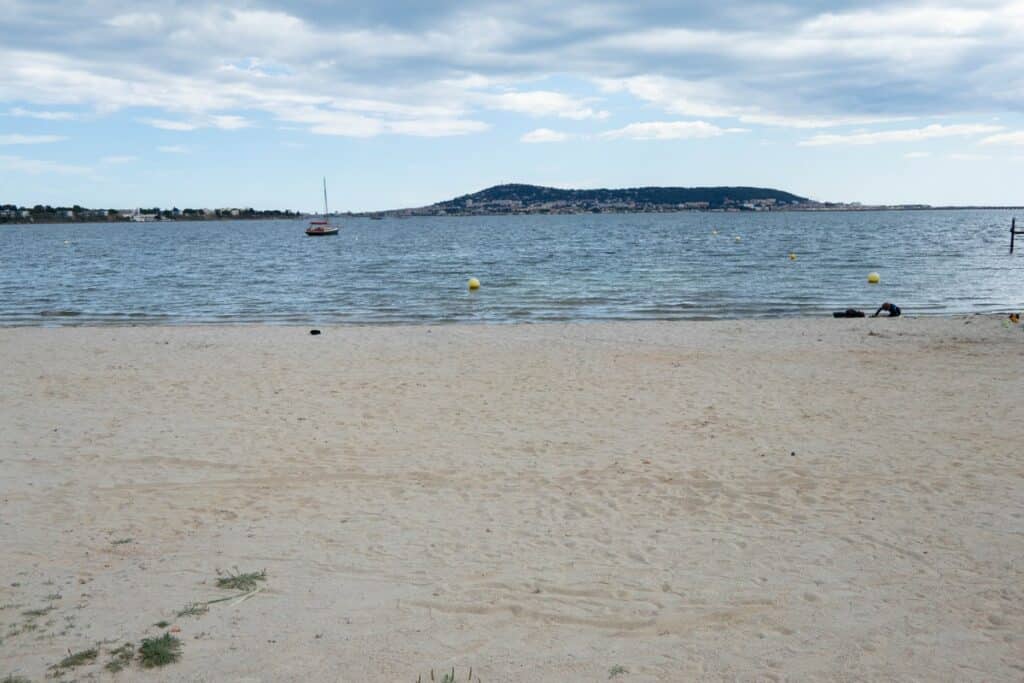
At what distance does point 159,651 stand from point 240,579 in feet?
Answer: 3.33

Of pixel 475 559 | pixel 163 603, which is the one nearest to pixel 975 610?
pixel 475 559

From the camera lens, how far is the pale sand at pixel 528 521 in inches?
186

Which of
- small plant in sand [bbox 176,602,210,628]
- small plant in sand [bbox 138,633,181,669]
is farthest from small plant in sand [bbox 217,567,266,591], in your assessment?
small plant in sand [bbox 138,633,181,669]

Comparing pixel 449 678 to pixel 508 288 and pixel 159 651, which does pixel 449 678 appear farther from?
pixel 508 288

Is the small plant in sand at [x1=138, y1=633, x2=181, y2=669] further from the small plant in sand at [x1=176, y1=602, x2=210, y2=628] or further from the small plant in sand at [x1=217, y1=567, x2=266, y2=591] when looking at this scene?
the small plant in sand at [x1=217, y1=567, x2=266, y2=591]

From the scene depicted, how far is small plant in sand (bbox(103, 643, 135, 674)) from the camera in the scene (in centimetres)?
442

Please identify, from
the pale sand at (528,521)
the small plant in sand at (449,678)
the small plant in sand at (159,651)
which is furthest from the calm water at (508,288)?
the small plant in sand at (449,678)

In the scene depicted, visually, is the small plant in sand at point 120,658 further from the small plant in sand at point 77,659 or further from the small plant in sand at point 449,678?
the small plant in sand at point 449,678

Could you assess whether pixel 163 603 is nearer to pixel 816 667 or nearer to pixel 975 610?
pixel 816 667

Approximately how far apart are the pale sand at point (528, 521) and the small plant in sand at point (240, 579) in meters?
0.09

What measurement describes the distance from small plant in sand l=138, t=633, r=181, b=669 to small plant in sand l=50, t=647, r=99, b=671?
0.24 meters

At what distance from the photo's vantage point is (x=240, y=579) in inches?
219

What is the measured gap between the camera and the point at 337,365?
14156mm

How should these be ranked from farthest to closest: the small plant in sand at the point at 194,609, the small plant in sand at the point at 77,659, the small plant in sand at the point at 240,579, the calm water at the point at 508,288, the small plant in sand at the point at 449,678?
the calm water at the point at 508,288 < the small plant in sand at the point at 240,579 < the small plant in sand at the point at 194,609 < the small plant in sand at the point at 77,659 < the small plant in sand at the point at 449,678
